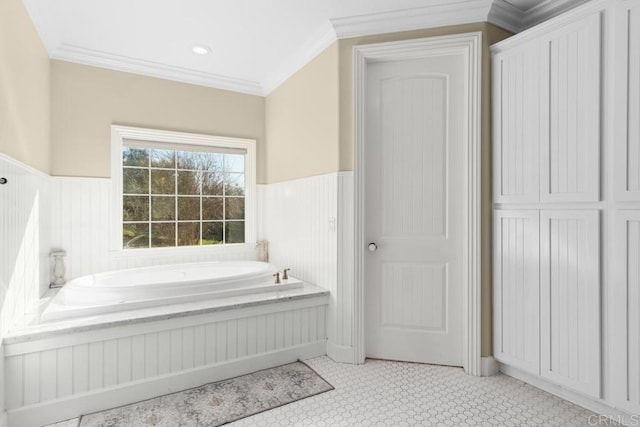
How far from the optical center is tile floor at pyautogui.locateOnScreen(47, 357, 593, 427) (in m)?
1.84

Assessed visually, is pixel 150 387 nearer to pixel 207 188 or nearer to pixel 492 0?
pixel 207 188

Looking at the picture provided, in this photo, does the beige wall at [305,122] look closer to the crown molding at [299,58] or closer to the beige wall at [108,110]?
the crown molding at [299,58]

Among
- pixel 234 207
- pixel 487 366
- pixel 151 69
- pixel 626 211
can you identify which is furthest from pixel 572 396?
pixel 151 69

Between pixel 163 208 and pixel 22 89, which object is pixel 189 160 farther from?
pixel 22 89

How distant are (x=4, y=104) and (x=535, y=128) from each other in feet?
9.75

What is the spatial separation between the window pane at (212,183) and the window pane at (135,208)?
0.58m

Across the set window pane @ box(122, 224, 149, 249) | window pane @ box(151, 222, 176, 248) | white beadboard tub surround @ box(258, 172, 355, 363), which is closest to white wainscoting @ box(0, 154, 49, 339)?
window pane @ box(122, 224, 149, 249)

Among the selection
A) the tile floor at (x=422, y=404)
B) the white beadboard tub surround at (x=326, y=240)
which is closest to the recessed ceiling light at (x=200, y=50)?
the white beadboard tub surround at (x=326, y=240)

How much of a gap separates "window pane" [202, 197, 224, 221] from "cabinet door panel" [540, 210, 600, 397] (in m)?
2.94

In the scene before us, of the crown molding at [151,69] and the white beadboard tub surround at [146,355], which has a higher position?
the crown molding at [151,69]

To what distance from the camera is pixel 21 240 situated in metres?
2.08

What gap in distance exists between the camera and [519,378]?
2260mm

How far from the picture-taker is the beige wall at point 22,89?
1817 mm

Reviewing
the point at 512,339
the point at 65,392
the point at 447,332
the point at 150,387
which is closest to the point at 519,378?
the point at 512,339
